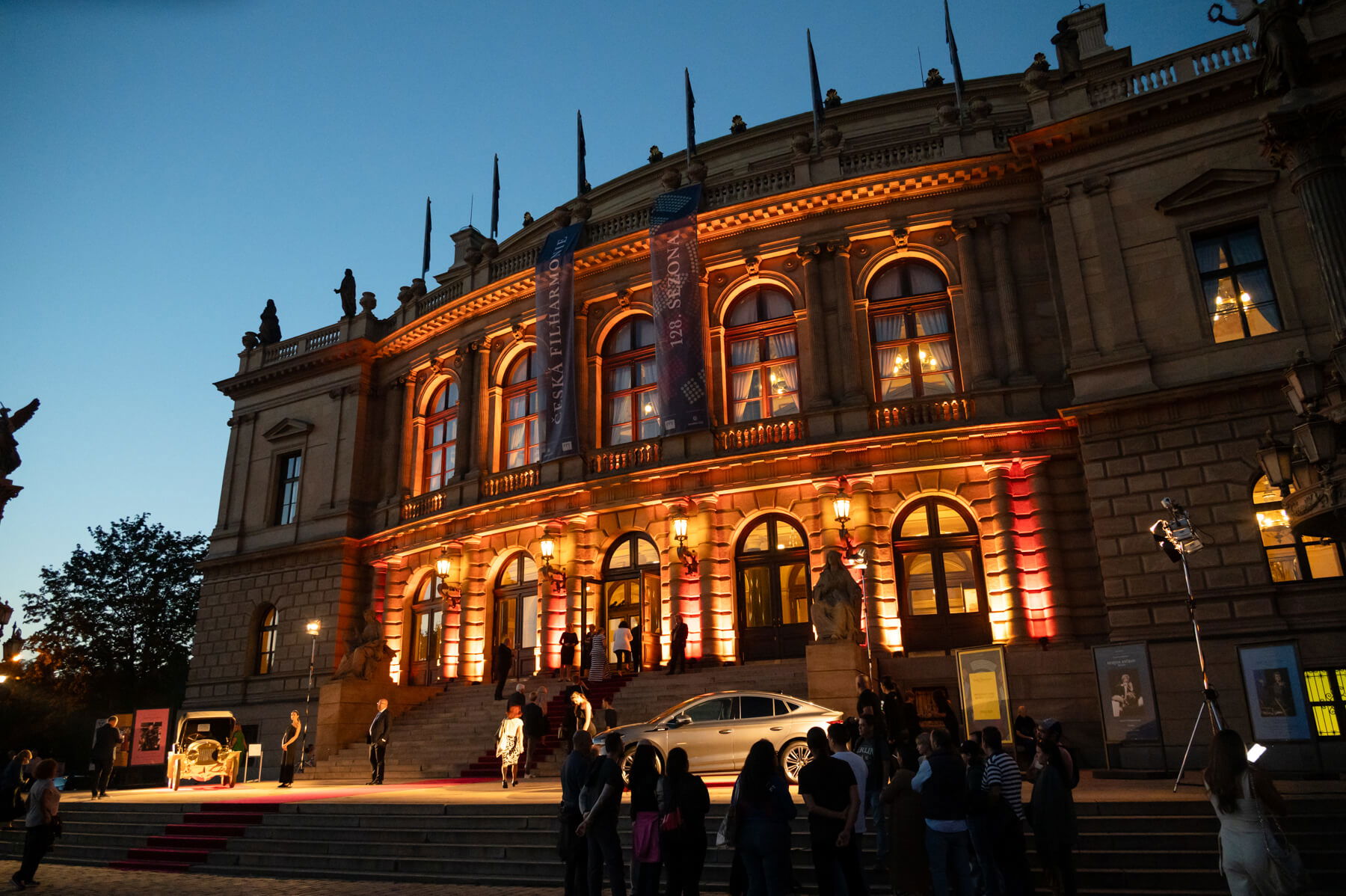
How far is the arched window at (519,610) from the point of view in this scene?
2800cm

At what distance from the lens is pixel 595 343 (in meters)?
28.6

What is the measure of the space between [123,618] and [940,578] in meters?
41.4

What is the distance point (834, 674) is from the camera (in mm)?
18938

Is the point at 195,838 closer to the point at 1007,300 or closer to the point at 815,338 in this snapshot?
the point at 815,338

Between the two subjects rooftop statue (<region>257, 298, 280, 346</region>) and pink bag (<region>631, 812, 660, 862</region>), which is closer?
pink bag (<region>631, 812, 660, 862</region>)

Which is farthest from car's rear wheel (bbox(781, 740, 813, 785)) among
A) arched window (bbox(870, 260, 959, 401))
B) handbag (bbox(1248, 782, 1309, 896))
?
arched window (bbox(870, 260, 959, 401))

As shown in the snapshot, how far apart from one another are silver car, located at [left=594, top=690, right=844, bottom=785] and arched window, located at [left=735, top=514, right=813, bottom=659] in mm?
7915

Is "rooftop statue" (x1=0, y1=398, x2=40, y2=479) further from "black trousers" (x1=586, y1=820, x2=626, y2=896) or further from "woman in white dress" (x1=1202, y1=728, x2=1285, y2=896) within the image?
"woman in white dress" (x1=1202, y1=728, x2=1285, y2=896)

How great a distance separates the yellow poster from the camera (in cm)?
1662

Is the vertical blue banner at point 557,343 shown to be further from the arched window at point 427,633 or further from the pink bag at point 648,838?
the pink bag at point 648,838

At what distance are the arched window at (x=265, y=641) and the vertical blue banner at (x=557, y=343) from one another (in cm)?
1411

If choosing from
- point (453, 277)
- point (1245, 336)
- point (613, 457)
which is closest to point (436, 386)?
point (453, 277)

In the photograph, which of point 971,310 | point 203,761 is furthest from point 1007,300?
point 203,761

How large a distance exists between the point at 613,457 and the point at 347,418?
13.2 meters
